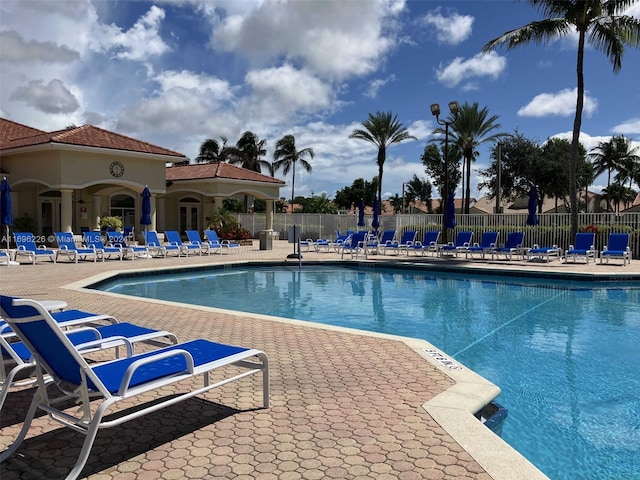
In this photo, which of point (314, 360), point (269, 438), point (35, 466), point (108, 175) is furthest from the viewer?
point (108, 175)

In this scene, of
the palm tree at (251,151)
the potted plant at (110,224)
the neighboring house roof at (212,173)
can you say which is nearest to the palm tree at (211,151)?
the palm tree at (251,151)

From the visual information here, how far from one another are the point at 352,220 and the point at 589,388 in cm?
2468

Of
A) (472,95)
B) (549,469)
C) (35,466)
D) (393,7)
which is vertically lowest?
(549,469)

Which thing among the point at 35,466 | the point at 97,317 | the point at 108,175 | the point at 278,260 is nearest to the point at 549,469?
the point at 35,466

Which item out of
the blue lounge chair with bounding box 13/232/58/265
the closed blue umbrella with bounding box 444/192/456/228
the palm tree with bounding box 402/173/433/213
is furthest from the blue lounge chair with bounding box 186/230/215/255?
the palm tree with bounding box 402/173/433/213

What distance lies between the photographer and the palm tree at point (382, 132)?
32875 mm

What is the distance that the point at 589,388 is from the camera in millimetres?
5254

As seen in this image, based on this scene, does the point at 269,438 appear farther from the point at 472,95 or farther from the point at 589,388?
the point at 472,95

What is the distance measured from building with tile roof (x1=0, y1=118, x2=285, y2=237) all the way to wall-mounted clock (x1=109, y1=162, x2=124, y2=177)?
47mm

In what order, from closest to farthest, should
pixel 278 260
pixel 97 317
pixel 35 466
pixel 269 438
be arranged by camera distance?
pixel 35 466, pixel 269 438, pixel 97 317, pixel 278 260

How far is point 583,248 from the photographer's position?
1703 cm

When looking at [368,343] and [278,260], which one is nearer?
[368,343]

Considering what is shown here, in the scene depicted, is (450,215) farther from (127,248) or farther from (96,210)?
(96,210)

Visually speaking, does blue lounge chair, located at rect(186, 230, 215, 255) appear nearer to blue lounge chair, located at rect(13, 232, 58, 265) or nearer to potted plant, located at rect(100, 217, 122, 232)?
blue lounge chair, located at rect(13, 232, 58, 265)
